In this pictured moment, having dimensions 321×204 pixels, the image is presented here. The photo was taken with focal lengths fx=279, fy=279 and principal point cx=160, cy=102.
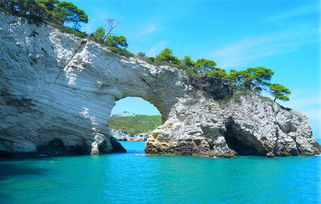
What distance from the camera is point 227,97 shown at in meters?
38.0

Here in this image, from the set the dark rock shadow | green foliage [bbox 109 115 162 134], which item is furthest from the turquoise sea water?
green foliage [bbox 109 115 162 134]

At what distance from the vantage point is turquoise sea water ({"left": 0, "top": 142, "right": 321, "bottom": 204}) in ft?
42.8

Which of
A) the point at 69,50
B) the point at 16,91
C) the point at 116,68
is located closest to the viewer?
the point at 16,91

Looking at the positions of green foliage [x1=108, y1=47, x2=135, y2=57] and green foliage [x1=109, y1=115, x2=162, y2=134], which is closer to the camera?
green foliage [x1=108, y1=47, x2=135, y2=57]

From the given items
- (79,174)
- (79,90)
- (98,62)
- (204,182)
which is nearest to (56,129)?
(79,90)

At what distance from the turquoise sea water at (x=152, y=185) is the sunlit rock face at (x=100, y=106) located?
25.3ft

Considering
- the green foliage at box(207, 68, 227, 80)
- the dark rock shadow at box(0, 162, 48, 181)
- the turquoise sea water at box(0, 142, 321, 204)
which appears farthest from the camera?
the green foliage at box(207, 68, 227, 80)

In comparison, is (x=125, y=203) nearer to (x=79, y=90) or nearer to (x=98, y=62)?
(x=79, y=90)

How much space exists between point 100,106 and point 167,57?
14.1 meters

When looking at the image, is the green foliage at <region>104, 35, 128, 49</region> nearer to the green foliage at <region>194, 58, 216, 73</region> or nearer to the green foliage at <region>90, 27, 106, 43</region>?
the green foliage at <region>90, 27, 106, 43</region>

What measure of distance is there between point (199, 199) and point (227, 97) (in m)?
26.4

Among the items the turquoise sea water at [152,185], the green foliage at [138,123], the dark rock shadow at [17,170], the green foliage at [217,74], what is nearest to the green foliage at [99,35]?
the green foliage at [217,74]

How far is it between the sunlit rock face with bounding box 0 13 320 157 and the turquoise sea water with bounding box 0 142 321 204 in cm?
770

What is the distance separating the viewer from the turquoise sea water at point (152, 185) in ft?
42.8
